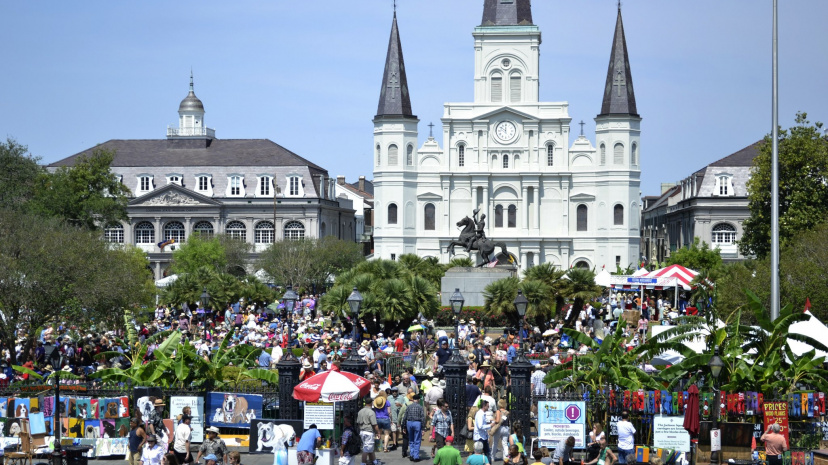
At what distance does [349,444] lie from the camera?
1880 centimetres

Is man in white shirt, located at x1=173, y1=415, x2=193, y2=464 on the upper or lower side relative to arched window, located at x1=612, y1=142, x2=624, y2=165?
lower

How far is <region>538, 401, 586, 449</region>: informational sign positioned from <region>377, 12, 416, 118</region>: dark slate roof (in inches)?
2971

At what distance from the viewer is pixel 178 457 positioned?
19062 mm

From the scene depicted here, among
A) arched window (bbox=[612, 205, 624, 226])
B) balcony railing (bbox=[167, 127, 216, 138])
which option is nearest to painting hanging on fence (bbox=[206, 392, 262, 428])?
arched window (bbox=[612, 205, 624, 226])

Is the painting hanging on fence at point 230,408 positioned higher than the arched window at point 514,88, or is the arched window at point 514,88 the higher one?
the arched window at point 514,88

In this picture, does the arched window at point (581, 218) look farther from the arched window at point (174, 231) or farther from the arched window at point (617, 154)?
the arched window at point (174, 231)

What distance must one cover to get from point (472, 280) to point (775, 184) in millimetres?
27196

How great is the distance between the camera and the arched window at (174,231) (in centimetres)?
9481

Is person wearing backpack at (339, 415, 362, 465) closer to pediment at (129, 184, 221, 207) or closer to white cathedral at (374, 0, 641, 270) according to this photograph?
white cathedral at (374, 0, 641, 270)

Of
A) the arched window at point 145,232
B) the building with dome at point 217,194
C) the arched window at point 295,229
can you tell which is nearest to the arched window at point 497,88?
the building with dome at point 217,194

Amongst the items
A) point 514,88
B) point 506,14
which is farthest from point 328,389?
point 506,14

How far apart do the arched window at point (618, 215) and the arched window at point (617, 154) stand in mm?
3545

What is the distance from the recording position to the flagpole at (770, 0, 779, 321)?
2353 cm

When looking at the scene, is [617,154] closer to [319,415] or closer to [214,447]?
[319,415]
